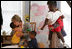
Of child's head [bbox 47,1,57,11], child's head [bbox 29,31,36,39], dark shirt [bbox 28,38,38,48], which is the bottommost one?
dark shirt [bbox 28,38,38,48]

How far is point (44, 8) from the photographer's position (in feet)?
4.74

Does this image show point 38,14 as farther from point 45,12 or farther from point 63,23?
point 63,23

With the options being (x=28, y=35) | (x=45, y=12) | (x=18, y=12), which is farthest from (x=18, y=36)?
(x=45, y=12)

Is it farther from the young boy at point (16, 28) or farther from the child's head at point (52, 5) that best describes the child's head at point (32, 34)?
the child's head at point (52, 5)

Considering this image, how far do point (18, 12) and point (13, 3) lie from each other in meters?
0.10

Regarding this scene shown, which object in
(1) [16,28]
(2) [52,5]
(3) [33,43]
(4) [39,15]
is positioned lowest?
(3) [33,43]

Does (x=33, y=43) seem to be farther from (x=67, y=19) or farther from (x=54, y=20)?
(x=67, y=19)

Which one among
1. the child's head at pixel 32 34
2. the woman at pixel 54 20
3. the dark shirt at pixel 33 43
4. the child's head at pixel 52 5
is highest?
the child's head at pixel 52 5

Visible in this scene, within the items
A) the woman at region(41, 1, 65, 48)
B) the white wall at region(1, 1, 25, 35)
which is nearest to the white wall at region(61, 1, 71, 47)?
the woman at region(41, 1, 65, 48)

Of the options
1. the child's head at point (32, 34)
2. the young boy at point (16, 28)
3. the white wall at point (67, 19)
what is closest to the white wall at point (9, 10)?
the young boy at point (16, 28)

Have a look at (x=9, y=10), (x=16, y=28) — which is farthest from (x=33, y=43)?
(x=9, y=10)

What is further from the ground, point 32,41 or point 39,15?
point 39,15

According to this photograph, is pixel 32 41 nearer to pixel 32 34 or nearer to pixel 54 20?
pixel 32 34

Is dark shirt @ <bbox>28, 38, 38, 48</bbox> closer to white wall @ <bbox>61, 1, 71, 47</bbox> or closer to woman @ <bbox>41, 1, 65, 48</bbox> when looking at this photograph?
woman @ <bbox>41, 1, 65, 48</bbox>
